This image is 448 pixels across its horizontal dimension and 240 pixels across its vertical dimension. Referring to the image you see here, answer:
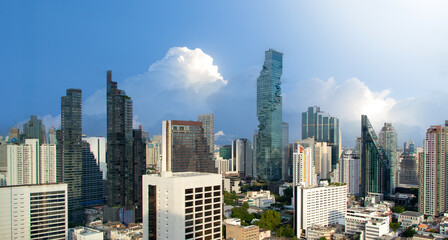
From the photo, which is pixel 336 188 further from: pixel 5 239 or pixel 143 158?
pixel 5 239

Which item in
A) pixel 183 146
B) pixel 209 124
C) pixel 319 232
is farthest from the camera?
pixel 209 124

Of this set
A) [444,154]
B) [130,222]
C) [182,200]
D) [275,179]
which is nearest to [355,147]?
[275,179]

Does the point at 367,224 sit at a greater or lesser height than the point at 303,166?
lesser

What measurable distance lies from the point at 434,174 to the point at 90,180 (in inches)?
342

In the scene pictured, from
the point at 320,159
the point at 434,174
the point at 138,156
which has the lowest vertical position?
the point at 320,159

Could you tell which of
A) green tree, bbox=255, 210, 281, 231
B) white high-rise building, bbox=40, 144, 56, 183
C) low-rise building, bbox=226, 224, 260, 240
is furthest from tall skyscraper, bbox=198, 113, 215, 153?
white high-rise building, bbox=40, 144, 56, 183

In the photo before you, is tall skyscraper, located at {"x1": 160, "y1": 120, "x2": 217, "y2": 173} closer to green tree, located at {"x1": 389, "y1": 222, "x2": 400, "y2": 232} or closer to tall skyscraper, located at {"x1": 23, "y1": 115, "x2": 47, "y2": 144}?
tall skyscraper, located at {"x1": 23, "y1": 115, "x2": 47, "y2": 144}

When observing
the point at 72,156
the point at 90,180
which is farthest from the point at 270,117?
the point at 72,156

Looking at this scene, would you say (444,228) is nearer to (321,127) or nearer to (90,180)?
(90,180)

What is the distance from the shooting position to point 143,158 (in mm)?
9273

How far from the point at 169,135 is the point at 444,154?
7.10 meters

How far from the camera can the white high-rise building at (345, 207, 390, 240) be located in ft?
21.9

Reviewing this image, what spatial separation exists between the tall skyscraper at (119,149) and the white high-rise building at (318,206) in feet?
12.8

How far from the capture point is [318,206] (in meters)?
7.87
